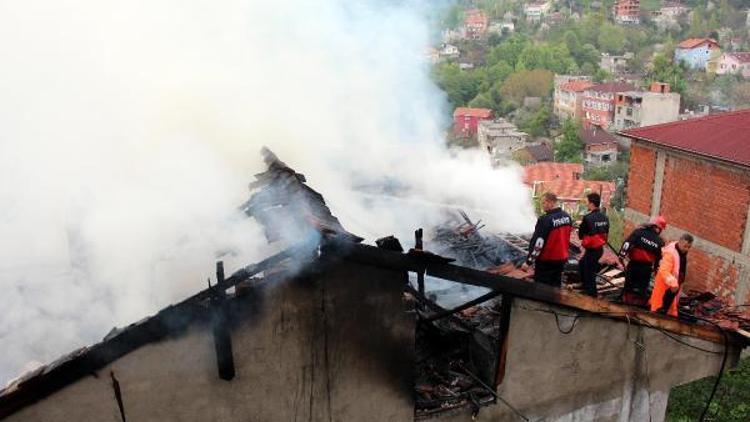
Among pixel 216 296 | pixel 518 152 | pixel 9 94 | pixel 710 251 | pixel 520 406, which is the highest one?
pixel 9 94

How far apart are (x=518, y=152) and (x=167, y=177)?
49060 millimetres

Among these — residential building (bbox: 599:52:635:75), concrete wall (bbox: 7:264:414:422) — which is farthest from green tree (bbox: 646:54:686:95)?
concrete wall (bbox: 7:264:414:422)

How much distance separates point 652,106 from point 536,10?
73.3 m

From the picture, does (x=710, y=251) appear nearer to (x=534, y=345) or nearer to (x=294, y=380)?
(x=534, y=345)

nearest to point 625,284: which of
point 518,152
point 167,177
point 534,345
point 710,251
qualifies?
point 534,345

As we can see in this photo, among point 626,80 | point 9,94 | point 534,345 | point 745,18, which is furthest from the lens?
point 745,18

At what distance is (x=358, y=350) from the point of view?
5.12m

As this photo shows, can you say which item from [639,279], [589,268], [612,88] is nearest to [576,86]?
[612,88]

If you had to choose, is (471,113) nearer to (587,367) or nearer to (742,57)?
(742,57)

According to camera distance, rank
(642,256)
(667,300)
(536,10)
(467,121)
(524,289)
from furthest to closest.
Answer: (536,10) → (467,121) → (642,256) → (667,300) → (524,289)

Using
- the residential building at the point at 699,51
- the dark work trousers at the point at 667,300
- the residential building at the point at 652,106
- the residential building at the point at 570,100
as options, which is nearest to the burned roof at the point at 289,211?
the dark work trousers at the point at 667,300

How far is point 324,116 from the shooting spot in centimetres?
1312

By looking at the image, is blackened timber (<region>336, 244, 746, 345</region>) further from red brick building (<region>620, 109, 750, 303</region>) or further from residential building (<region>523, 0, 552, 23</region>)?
residential building (<region>523, 0, 552, 23</region>)

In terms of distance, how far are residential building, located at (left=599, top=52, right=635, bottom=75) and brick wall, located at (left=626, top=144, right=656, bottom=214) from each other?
8074cm
